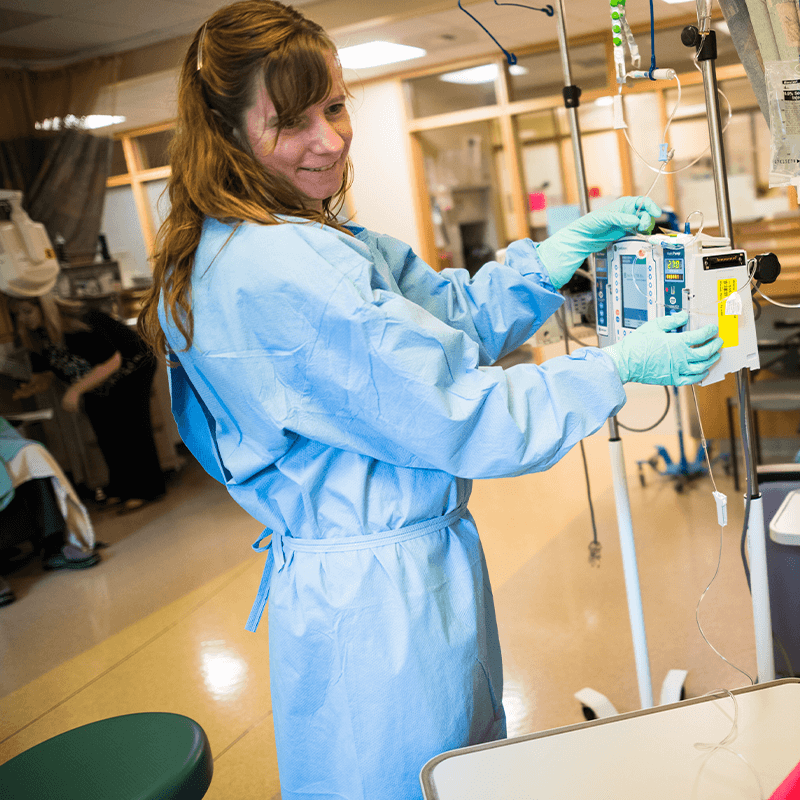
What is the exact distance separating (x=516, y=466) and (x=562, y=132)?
23.0 ft

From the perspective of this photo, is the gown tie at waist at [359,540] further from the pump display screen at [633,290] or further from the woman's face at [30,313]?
the woman's face at [30,313]

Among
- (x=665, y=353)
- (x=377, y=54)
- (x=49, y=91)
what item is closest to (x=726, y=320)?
(x=665, y=353)

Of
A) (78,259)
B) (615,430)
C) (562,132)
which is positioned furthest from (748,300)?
(562,132)

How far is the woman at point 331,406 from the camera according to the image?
3.00 feet

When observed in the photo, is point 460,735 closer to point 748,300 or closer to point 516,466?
point 516,466

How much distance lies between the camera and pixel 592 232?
135 cm

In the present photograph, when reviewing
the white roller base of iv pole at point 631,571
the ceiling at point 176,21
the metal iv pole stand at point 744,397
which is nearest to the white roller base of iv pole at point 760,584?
the metal iv pole stand at point 744,397

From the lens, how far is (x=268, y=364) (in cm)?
94

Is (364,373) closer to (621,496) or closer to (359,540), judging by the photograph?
(359,540)

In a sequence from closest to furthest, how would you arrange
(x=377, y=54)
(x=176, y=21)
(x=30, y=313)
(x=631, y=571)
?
(x=631, y=571)
(x=30, y=313)
(x=176, y=21)
(x=377, y=54)

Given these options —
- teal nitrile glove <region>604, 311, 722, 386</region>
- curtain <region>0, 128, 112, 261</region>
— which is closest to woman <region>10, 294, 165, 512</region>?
curtain <region>0, 128, 112, 261</region>

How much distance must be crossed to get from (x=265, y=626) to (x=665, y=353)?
2123mm

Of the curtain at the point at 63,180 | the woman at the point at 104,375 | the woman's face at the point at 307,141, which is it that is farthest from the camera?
the curtain at the point at 63,180

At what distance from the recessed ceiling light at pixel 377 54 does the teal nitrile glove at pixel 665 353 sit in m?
5.32
